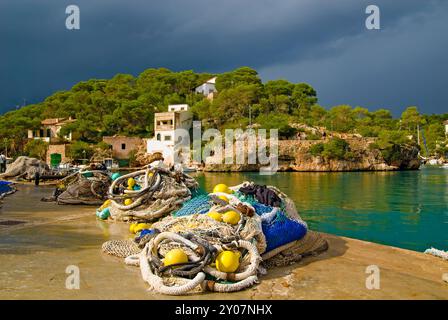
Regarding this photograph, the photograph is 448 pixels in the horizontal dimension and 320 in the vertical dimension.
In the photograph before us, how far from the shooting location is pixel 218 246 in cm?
482

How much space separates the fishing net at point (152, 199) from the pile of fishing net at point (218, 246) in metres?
2.34

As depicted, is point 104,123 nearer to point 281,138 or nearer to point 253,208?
point 281,138

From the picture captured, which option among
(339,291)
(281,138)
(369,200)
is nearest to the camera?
(339,291)

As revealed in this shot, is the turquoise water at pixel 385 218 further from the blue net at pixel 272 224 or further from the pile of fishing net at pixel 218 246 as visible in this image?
the pile of fishing net at pixel 218 246

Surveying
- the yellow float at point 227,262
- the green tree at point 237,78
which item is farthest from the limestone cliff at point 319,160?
the yellow float at point 227,262

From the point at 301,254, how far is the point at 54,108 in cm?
7993

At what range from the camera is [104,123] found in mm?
68062

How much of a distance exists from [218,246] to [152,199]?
4433mm

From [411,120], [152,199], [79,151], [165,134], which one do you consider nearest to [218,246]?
[152,199]

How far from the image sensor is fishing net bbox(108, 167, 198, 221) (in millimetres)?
8688

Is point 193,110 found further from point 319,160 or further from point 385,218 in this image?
point 385,218

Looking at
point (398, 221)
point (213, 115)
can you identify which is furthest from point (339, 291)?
point (213, 115)

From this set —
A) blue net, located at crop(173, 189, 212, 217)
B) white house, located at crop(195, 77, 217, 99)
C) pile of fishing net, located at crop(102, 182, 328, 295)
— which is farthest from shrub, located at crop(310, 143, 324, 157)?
blue net, located at crop(173, 189, 212, 217)
